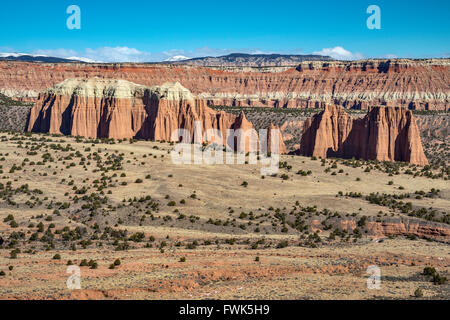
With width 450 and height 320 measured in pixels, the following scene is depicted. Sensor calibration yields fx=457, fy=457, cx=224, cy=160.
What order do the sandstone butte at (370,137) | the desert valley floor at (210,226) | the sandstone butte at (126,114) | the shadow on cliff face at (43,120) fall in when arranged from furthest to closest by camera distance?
the shadow on cliff face at (43,120) < the sandstone butte at (126,114) < the sandstone butte at (370,137) < the desert valley floor at (210,226)

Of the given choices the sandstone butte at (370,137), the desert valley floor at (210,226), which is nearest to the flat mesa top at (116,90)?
the desert valley floor at (210,226)

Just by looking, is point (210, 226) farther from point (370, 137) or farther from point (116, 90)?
point (116, 90)

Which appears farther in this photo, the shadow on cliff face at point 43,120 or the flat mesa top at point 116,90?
the shadow on cliff face at point 43,120

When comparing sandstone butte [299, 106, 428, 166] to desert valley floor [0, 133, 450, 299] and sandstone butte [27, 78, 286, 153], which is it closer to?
desert valley floor [0, 133, 450, 299]

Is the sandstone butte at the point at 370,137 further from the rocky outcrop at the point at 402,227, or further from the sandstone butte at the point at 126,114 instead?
the rocky outcrop at the point at 402,227
